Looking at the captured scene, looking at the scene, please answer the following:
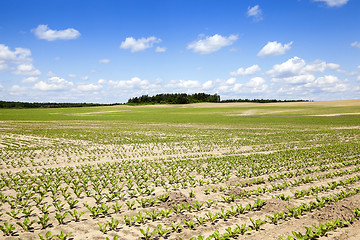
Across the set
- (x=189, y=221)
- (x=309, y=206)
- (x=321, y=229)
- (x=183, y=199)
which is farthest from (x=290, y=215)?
(x=183, y=199)

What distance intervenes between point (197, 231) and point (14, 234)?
18.4ft

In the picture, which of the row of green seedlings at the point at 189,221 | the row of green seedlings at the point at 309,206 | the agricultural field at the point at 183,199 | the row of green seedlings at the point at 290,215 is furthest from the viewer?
the row of green seedlings at the point at 309,206

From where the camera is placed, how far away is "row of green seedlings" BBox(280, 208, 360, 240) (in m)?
7.33

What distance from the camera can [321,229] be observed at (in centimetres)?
776

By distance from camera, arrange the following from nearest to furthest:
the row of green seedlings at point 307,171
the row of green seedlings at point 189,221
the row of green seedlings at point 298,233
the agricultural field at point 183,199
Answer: the row of green seedlings at point 298,233 < the row of green seedlings at point 189,221 < the agricultural field at point 183,199 < the row of green seedlings at point 307,171

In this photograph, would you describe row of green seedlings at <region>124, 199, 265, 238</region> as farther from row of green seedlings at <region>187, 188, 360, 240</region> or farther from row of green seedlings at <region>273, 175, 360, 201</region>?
row of green seedlings at <region>273, 175, 360, 201</region>

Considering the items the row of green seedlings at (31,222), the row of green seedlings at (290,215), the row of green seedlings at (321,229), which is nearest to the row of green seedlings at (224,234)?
the row of green seedlings at (290,215)

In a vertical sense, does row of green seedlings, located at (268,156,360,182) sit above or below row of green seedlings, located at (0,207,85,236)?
below

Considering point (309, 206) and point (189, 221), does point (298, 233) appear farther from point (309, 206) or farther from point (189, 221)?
point (189, 221)

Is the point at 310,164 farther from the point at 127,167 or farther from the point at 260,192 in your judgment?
the point at 127,167

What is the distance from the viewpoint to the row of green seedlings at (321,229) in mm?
7326

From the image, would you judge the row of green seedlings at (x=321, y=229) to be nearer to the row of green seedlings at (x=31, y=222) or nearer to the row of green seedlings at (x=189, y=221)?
the row of green seedlings at (x=189, y=221)

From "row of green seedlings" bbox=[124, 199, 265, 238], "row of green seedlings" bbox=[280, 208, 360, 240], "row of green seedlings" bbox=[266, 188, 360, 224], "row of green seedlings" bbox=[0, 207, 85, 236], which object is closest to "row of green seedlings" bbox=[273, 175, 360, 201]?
"row of green seedlings" bbox=[266, 188, 360, 224]

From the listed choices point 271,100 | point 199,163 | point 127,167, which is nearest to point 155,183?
point 127,167
